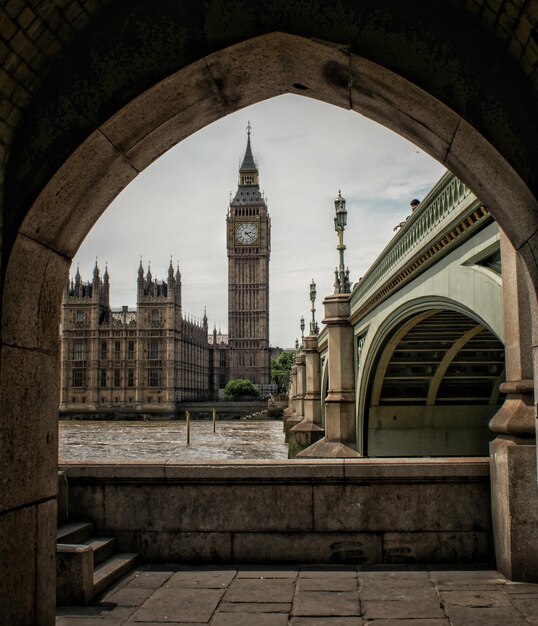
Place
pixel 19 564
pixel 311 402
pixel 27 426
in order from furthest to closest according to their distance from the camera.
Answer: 1. pixel 311 402
2. pixel 27 426
3. pixel 19 564

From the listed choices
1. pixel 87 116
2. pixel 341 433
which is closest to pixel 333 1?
pixel 87 116

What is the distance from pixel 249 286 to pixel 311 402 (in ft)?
290

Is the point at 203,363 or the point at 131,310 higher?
the point at 131,310

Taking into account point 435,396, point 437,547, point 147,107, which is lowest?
point 437,547

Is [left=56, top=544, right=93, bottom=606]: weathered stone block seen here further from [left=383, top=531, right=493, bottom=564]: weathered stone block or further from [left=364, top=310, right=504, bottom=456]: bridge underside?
[left=364, top=310, right=504, bottom=456]: bridge underside

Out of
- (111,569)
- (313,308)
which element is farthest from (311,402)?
(111,569)

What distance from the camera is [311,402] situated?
3253cm

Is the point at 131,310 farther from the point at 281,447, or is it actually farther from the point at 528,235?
the point at 528,235

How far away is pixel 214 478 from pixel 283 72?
3.48 metres

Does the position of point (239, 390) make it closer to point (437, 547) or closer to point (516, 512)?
point (437, 547)

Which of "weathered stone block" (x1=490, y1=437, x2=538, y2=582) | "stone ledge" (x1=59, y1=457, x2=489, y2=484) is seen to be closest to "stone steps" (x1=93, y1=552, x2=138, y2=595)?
"stone ledge" (x1=59, y1=457, x2=489, y2=484)

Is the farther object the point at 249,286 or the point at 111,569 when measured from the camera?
the point at 249,286

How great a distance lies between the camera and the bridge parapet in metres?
9.14

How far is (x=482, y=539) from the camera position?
6.02 metres
